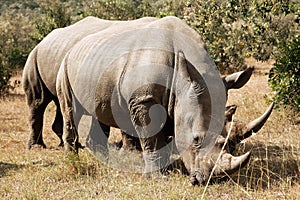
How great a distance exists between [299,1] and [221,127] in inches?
317

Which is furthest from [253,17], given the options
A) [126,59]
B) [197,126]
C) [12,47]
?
[12,47]

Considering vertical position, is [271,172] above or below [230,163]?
below

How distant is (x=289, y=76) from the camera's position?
867 centimetres

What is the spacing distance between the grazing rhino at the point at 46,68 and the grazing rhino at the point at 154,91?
0.87 meters

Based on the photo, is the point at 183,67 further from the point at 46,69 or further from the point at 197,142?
the point at 46,69

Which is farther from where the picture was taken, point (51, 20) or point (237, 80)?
point (51, 20)

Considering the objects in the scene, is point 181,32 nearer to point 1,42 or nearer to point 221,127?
point 221,127

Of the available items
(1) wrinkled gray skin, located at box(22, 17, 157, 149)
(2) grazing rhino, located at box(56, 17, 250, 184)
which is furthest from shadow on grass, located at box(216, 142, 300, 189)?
(1) wrinkled gray skin, located at box(22, 17, 157, 149)

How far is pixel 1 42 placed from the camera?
99.3 feet

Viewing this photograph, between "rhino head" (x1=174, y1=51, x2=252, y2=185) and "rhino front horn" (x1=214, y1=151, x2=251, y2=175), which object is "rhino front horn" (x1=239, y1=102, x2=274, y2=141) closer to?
"rhino head" (x1=174, y1=51, x2=252, y2=185)

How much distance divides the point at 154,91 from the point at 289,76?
12.7 ft

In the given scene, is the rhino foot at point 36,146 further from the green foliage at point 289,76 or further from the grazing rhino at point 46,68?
the green foliage at point 289,76

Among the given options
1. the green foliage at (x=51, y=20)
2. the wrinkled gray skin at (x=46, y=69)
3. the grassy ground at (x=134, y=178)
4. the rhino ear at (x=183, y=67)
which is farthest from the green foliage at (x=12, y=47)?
the rhino ear at (x=183, y=67)

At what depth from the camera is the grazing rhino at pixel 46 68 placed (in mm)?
8430
